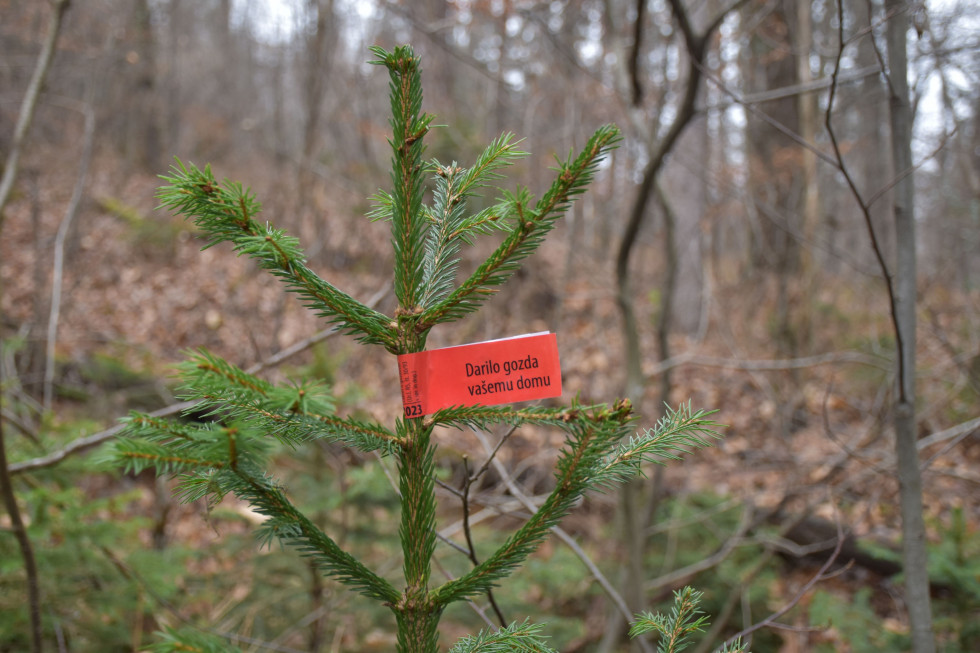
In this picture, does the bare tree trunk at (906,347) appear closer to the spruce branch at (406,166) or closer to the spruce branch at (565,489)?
the spruce branch at (565,489)

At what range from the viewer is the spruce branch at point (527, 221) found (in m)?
0.78

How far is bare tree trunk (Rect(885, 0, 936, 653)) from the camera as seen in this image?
147 centimetres

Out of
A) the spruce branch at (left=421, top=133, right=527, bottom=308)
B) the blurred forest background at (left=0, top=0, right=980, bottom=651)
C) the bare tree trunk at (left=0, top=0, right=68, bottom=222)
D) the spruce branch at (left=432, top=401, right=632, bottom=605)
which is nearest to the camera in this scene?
the spruce branch at (left=432, top=401, right=632, bottom=605)

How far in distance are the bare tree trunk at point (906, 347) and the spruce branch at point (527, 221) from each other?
1.10 m

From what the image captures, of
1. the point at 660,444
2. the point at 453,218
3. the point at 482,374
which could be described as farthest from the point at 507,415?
the point at 453,218

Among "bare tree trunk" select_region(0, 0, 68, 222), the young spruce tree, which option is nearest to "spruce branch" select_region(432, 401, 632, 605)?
the young spruce tree

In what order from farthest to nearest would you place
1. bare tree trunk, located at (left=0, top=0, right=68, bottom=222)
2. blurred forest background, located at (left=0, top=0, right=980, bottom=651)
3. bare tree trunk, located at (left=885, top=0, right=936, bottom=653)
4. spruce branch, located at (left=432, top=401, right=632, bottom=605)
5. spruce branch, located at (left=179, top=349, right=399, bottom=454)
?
1. blurred forest background, located at (left=0, top=0, right=980, bottom=651)
2. bare tree trunk, located at (left=0, top=0, right=68, bottom=222)
3. bare tree trunk, located at (left=885, top=0, right=936, bottom=653)
4. spruce branch, located at (left=432, top=401, right=632, bottom=605)
5. spruce branch, located at (left=179, top=349, right=399, bottom=454)

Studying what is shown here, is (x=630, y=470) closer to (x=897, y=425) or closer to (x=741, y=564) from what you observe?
(x=897, y=425)

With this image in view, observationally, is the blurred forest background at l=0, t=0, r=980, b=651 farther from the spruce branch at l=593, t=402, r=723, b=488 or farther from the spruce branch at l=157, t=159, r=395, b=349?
the spruce branch at l=593, t=402, r=723, b=488

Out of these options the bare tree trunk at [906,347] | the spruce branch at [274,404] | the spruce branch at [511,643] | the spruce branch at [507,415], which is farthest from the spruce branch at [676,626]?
the bare tree trunk at [906,347]

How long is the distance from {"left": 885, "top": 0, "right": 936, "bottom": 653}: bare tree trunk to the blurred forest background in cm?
4

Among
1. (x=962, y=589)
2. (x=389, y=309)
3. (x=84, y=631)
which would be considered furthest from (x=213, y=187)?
(x=389, y=309)

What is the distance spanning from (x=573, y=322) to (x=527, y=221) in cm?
710

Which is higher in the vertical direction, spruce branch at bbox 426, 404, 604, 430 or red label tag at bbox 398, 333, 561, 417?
red label tag at bbox 398, 333, 561, 417
